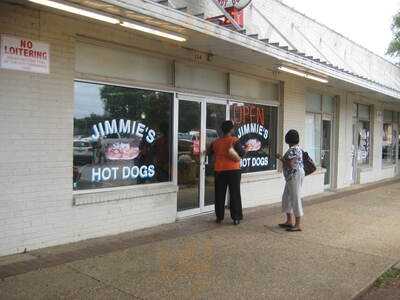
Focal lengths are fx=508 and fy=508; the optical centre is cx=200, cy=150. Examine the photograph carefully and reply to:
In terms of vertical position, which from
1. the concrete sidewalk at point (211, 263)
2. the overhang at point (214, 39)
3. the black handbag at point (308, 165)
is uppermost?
the overhang at point (214, 39)

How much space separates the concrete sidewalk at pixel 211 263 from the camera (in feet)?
17.0

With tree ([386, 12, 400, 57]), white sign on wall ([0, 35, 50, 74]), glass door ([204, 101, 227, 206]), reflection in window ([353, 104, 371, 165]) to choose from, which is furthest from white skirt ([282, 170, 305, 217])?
tree ([386, 12, 400, 57])

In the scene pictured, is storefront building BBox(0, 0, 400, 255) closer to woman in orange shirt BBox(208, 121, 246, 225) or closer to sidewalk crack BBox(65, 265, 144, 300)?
woman in orange shirt BBox(208, 121, 246, 225)

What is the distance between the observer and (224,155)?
841cm

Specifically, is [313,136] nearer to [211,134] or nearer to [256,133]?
[256,133]

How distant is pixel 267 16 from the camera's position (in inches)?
472

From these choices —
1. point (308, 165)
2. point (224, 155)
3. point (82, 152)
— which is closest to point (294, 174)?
point (308, 165)

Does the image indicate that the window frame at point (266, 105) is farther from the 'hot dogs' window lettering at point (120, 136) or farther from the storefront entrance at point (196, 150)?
the 'hot dogs' window lettering at point (120, 136)

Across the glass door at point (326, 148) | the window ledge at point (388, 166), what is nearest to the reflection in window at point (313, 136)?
the glass door at point (326, 148)

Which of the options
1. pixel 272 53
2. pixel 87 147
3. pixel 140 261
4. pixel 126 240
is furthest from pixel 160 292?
pixel 272 53

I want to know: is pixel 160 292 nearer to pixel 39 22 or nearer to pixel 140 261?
pixel 140 261

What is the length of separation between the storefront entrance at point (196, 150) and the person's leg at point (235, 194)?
90cm

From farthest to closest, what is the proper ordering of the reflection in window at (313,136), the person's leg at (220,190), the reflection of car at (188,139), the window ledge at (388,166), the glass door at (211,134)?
the window ledge at (388,166)
the reflection in window at (313,136)
the glass door at (211,134)
the reflection of car at (188,139)
the person's leg at (220,190)

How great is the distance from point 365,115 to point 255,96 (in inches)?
305
